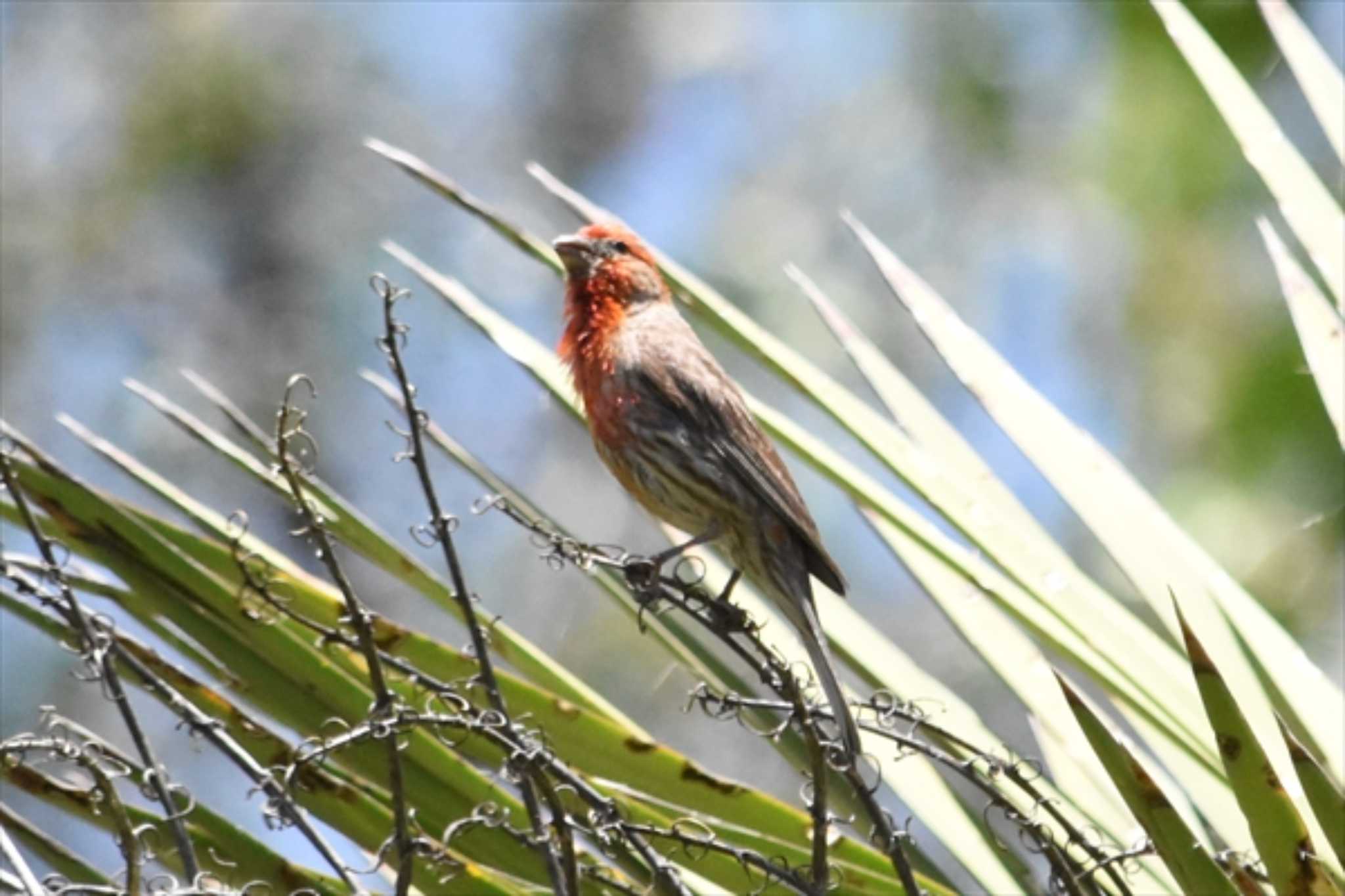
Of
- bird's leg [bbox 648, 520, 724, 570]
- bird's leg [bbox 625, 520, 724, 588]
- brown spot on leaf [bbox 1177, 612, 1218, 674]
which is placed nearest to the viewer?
brown spot on leaf [bbox 1177, 612, 1218, 674]

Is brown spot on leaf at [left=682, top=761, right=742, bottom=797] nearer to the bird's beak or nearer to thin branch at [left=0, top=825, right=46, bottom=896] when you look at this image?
thin branch at [left=0, top=825, right=46, bottom=896]

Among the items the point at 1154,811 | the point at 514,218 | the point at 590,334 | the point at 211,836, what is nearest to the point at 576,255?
the point at 590,334

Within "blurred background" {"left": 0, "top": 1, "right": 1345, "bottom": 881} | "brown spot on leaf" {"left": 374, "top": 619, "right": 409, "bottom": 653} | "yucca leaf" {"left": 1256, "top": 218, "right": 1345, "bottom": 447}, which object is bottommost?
"brown spot on leaf" {"left": 374, "top": 619, "right": 409, "bottom": 653}

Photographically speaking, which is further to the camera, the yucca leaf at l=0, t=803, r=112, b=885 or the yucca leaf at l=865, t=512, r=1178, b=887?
the yucca leaf at l=865, t=512, r=1178, b=887

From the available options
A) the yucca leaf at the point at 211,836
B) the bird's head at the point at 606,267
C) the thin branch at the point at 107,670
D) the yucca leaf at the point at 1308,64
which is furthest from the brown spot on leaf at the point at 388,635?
the bird's head at the point at 606,267

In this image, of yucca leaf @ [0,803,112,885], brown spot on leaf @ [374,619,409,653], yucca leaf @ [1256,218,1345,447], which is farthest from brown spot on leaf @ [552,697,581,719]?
yucca leaf @ [1256,218,1345,447]

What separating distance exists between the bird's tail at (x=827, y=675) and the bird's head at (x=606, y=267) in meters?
1.42

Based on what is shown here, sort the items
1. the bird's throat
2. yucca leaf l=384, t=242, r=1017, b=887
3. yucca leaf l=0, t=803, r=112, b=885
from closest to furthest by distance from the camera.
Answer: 1. yucca leaf l=0, t=803, r=112, b=885
2. yucca leaf l=384, t=242, r=1017, b=887
3. the bird's throat

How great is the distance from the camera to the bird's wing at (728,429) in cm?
479

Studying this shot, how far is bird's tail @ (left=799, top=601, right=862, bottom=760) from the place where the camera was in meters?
2.91

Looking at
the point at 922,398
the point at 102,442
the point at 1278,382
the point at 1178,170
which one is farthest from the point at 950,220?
the point at 102,442

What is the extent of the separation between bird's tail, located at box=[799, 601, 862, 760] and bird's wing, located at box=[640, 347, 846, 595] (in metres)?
0.65

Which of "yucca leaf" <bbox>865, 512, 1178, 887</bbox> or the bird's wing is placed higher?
the bird's wing

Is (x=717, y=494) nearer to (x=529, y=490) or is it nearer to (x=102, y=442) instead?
(x=102, y=442)
